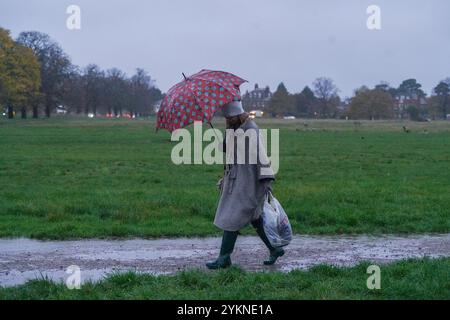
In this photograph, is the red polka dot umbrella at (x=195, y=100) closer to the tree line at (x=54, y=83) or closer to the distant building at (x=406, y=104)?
the tree line at (x=54, y=83)

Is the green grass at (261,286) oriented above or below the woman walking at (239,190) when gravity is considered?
below

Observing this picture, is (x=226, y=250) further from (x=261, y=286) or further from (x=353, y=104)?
(x=353, y=104)

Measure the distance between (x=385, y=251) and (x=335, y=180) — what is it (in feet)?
27.3

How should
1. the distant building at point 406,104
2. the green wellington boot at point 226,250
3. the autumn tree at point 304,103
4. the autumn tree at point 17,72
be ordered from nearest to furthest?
the green wellington boot at point 226,250
the autumn tree at point 17,72
the autumn tree at point 304,103
the distant building at point 406,104

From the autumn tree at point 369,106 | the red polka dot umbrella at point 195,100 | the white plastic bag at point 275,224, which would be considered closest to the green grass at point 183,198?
the white plastic bag at point 275,224

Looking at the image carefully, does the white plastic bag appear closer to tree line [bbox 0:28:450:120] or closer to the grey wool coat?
the grey wool coat

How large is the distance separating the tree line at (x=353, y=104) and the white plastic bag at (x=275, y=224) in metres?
113

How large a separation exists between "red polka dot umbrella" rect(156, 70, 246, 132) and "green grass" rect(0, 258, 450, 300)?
1.61 meters

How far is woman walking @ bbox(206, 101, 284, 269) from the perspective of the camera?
7.78m

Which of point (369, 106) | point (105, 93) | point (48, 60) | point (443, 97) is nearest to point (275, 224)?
point (48, 60)

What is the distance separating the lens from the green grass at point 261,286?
646cm
